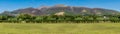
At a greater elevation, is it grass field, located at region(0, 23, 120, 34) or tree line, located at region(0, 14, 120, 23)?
tree line, located at region(0, 14, 120, 23)

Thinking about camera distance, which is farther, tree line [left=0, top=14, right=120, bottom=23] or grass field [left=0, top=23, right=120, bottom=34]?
tree line [left=0, top=14, right=120, bottom=23]

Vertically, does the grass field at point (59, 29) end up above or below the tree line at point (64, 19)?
below

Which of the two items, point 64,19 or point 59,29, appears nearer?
point 59,29

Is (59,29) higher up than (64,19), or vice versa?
(64,19)

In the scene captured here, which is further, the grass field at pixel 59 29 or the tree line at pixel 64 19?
the tree line at pixel 64 19
